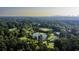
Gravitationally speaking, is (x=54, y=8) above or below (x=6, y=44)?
above

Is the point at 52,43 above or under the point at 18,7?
under

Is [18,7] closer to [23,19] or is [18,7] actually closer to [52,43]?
[23,19]
